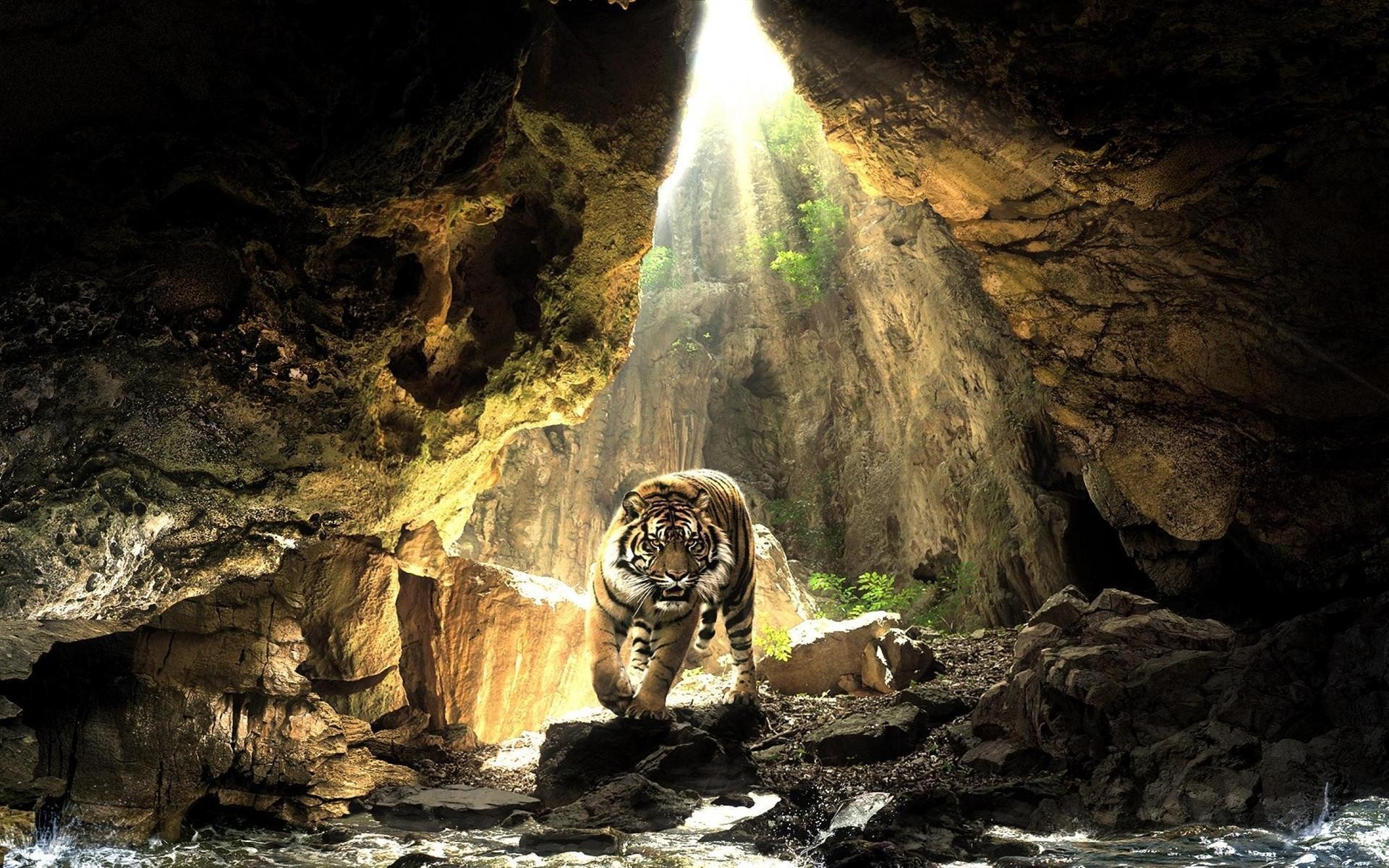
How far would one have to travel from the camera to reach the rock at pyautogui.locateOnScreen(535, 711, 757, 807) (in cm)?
547

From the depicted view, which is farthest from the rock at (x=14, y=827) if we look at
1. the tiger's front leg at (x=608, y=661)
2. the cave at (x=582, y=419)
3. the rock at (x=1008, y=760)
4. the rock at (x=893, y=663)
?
the rock at (x=893, y=663)

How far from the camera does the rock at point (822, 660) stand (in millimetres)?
7711

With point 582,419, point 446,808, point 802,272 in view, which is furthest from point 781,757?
point 802,272

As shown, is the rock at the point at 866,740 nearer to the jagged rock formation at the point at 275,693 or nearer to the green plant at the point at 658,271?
the jagged rock formation at the point at 275,693

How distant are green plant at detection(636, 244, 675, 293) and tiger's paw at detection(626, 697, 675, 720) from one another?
34.4 feet

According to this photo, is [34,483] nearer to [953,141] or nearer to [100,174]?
[100,174]

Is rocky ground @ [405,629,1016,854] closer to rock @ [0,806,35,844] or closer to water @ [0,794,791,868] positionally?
water @ [0,794,791,868]

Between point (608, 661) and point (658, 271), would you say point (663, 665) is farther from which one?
point (658, 271)

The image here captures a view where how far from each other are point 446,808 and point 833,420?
32.1 ft

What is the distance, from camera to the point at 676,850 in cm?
419

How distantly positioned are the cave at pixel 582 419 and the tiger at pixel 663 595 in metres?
0.04

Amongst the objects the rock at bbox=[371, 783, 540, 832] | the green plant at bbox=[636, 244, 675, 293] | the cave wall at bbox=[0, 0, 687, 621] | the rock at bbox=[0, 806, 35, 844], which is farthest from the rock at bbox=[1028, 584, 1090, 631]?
the green plant at bbox=[636, 244, 675, 293]

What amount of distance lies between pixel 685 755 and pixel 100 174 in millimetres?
4435

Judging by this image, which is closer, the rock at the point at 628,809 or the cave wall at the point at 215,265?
the cave wall at the point at 215,265
